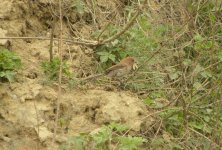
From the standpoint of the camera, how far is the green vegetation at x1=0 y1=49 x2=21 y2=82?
5453 mm

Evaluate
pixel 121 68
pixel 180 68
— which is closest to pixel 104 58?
pixel 121 68

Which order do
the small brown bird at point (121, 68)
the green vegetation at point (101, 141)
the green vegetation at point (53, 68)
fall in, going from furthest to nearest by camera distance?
the small brown bird at point (121, 68)
the green vegetation at point (53, 68)
the green vegetation at point (101, 141)

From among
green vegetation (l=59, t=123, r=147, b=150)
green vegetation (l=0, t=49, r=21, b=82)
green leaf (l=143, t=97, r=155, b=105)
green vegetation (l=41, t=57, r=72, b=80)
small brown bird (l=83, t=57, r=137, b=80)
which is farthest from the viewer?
small brown bird (l=83, t=57, r=137, b=80)

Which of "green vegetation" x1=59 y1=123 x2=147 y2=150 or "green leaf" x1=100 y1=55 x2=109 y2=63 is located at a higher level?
"green leaf" x1=100 y1=55 x2=109 y2=63

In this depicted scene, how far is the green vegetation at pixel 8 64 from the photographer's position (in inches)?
215

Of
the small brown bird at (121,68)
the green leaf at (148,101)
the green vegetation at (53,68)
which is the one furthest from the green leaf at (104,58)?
the green leaf at (148,101)

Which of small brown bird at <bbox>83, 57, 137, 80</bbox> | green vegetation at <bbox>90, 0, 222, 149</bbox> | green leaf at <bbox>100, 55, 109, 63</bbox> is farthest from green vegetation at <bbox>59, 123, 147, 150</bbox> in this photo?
green leaf at <bbox>100, 55, 109, 63</bbox>

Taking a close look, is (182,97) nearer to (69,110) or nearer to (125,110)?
(125,110)

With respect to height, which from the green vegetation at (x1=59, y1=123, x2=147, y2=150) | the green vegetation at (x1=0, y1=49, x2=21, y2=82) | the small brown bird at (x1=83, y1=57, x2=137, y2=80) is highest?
the green vegetation at (x1=0, y1=49, x2=21, y2=82)

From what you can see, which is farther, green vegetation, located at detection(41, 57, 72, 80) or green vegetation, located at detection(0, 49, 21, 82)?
green vegetation, located at detection(41, 57, 72, 80)

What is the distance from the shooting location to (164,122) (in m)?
5.95

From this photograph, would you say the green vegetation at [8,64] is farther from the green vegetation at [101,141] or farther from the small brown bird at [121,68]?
the small brown bird at [121,68]

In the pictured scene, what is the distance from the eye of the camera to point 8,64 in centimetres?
553

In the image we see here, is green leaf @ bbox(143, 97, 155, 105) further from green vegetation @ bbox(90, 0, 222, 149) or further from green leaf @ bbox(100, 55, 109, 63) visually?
green leaf @ bbox(100, 55, 109, 63)
